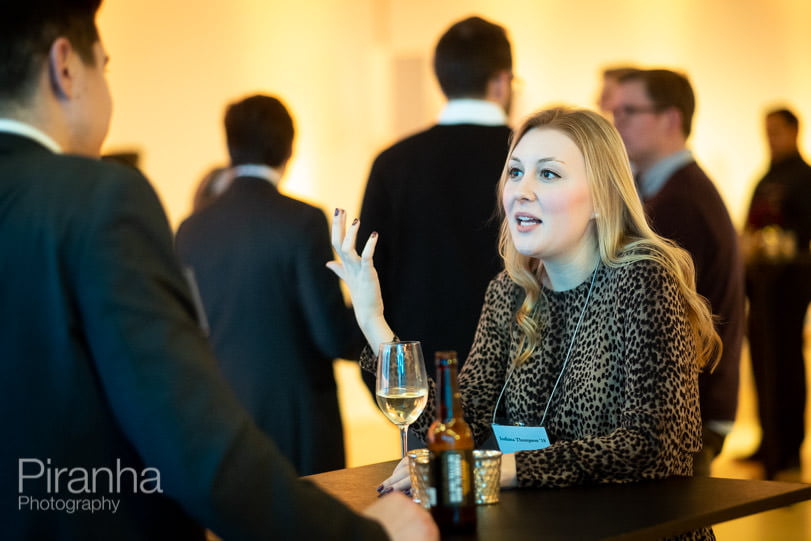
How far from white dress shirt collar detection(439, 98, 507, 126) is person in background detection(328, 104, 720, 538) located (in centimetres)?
83

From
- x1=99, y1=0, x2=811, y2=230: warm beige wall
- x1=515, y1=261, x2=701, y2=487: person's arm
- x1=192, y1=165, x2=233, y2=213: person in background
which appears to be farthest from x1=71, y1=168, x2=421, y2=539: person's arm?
x1=99, y1=0, x2=811, y2=230: warm beige wall

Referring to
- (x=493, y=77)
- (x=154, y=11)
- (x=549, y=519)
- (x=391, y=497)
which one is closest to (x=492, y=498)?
(x=549, y=519)

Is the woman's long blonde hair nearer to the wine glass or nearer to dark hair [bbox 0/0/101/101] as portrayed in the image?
the wine glass

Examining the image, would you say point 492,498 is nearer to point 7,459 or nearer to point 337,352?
point 7,459

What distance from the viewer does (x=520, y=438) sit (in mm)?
1961

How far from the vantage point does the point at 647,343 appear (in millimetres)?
1924

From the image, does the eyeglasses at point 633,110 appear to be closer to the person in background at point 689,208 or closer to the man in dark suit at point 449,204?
the person in background at point 689,208

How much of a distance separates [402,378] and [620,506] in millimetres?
456

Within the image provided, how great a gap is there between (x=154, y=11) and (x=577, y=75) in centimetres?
369

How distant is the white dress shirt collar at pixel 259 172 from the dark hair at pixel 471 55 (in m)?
0.64

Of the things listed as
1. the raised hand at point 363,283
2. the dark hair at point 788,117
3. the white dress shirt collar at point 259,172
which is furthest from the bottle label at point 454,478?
the dark hair at point 788,117

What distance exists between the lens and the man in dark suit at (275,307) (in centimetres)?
324

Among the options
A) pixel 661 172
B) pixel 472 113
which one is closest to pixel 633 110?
pixel 661 172

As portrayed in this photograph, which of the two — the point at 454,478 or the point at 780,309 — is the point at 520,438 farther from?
the point at 780,309
